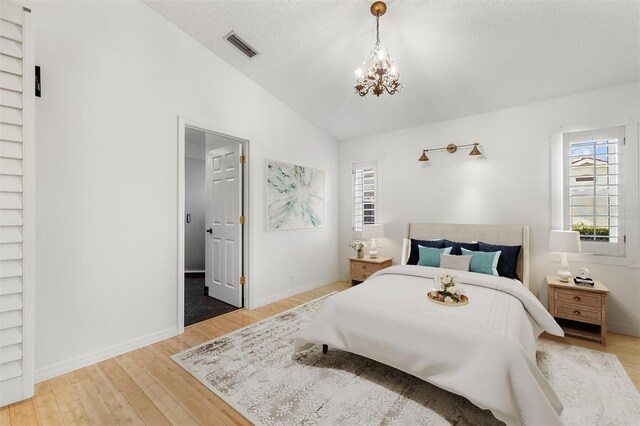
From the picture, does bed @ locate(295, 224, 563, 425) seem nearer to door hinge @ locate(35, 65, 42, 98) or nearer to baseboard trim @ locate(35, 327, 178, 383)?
baseboard trim @ locate(35, 327, 178, 383)

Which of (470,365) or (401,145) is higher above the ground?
(401,145)

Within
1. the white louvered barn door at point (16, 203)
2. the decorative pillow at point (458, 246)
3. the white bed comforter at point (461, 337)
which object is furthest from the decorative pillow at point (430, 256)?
the white louvered barn door at point (16, 203)

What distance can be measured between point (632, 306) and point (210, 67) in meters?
5.34

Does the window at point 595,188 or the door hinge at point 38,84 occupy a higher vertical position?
the door hinge at point 38,84

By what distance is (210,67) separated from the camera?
3250 millimetres

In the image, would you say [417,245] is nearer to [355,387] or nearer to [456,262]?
[456,262]

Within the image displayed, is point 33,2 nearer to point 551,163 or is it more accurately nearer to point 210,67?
point 210,67

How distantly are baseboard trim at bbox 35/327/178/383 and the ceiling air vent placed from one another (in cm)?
314

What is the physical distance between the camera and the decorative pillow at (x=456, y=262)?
3.22 metres

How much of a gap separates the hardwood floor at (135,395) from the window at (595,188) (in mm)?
1076

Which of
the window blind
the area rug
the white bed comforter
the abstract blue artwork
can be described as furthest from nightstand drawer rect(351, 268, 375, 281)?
the area rug

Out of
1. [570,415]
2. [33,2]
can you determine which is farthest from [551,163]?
[33,2]

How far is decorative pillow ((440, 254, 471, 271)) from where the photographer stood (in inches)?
127

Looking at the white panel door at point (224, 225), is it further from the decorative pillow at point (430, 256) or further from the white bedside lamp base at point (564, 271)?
the white bedside lamp base at point (564, 271)
